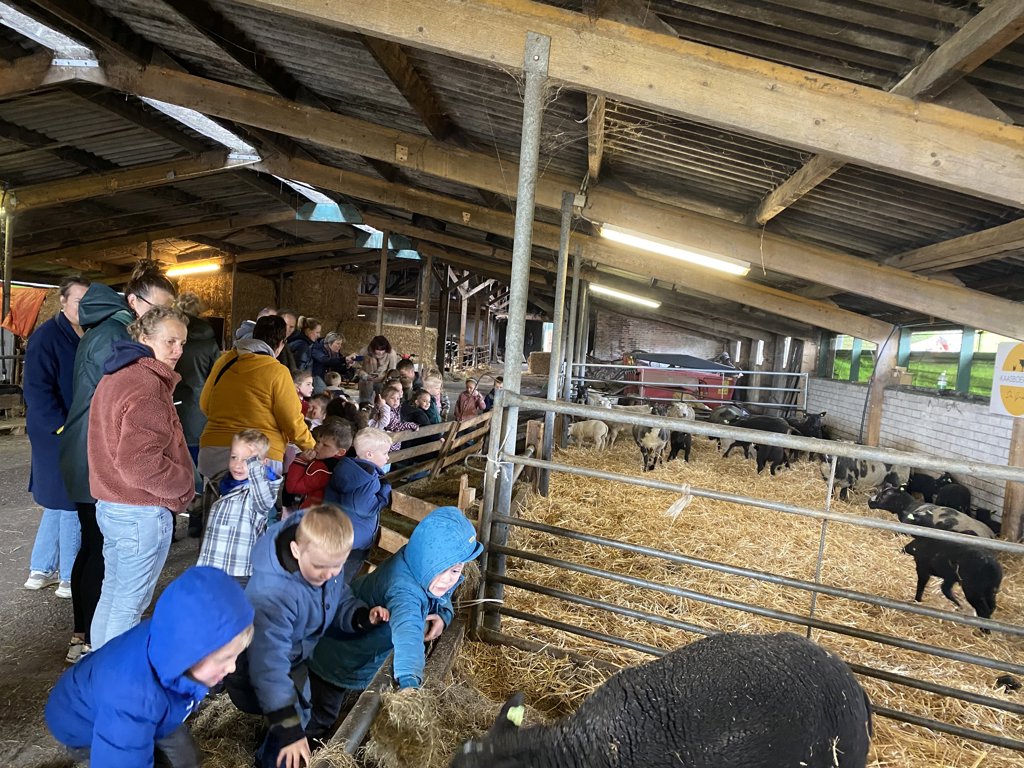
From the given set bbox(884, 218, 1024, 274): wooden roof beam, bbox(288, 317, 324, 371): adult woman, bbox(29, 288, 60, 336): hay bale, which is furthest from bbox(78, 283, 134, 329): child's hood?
bbox(29, 288, 60, 336): hay bale

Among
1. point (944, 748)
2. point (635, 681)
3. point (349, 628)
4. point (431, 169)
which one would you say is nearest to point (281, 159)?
point (431, 169)

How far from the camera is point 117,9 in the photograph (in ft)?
17.3

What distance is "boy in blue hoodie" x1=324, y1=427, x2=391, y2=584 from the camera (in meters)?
3.13

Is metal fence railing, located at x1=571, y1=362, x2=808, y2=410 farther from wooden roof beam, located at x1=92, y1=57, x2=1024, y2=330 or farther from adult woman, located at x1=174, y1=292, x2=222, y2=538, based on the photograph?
adult woman, located at x1=174, y1=292, x2=222, y2=538

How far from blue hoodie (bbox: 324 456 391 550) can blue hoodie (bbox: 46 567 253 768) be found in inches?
53.2

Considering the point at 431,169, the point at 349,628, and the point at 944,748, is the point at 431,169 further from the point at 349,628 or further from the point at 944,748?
the point at 944,748

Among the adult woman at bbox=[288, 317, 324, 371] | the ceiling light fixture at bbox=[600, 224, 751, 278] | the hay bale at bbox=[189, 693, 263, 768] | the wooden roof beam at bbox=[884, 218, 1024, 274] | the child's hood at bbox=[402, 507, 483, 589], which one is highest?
the ceiling light fixture at bbox=[600, 224, 751, 278]

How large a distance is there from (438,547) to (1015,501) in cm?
714

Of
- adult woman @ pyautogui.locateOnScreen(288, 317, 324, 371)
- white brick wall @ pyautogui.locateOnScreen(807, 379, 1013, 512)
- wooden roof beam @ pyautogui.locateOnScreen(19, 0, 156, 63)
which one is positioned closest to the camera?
wooden roof beam @ pyautogui.locateOnScreen(19, 0, 156, 63)

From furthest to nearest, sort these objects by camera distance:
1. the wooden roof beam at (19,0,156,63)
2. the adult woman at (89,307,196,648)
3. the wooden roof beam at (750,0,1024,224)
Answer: the wooden roof beam at (19,0,156,63) < the adult woman at (89,307,196,648) < the wooden roof beam at (750,0,1024,224)

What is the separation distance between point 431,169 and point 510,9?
11.3ft

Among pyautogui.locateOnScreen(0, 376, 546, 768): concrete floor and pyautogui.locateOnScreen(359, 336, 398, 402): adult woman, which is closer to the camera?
pyautogui.locateOnScreen(0, 376, 546, 768): concrete floor

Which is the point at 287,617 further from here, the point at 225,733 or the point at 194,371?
the point at 194,371

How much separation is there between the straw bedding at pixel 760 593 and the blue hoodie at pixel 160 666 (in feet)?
Result: 5.44
